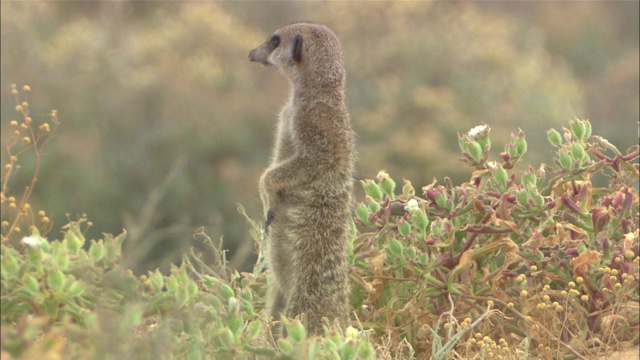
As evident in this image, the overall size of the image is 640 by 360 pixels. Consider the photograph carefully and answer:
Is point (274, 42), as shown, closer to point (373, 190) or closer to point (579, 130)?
point (373, 190)

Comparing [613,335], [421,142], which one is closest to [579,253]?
[613,335]

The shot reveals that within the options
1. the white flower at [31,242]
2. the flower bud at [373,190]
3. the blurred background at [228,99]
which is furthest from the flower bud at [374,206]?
the blurred background at [228,99]

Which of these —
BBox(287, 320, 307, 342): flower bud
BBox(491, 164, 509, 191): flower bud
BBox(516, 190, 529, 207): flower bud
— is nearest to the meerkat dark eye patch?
BBox(491, 164, 509, 191): flower bud

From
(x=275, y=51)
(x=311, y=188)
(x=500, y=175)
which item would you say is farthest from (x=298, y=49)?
(x=500, y=175)

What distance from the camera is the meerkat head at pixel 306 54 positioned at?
4383 millimetres

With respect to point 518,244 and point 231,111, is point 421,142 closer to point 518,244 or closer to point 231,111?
point 231,111

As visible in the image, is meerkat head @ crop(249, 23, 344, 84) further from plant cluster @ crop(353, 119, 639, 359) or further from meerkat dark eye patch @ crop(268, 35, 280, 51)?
plant cluster @ crop(353, 119, 639, 359)

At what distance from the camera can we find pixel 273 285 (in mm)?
4242

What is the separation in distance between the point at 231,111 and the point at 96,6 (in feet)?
28.0

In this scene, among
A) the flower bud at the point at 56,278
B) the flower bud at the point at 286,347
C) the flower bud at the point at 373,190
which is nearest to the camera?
the flower bud at the point at 56,278

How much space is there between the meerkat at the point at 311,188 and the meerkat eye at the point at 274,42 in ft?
0.28

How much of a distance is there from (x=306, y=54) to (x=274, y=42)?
25 cm

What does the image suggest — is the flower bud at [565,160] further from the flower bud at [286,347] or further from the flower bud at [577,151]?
the flower bud at [286,347]

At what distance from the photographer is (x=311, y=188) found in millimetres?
4148
